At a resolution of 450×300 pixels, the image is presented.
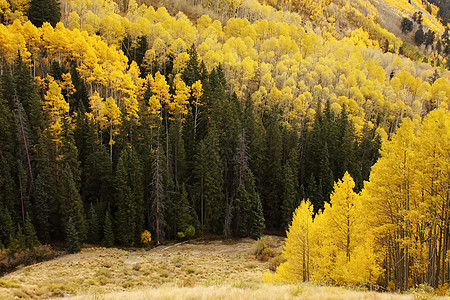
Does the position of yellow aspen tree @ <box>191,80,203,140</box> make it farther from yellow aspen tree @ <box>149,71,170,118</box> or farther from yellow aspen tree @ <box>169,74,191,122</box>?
yellow aspen tree @ <box>149,71,170,118</box>

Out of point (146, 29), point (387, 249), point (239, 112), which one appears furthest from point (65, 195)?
point (146, 29)

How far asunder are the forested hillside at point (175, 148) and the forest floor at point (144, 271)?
4580 millimetres

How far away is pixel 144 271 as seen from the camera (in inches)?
1188

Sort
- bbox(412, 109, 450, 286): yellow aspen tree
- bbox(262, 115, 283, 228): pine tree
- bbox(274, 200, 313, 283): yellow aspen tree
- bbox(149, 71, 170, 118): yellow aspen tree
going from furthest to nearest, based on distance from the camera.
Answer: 1. bbox(149, 71, 170, 118): yellow aspen tree
2. bbox(262, 115, 283, 228): pine tree
3. bbox(274, 200, 313, 283): yellow aspen tree
4. bbox(412, 109, 450, 286): yellow aspen tree

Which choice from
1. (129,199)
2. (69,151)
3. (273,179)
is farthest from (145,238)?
(273,179)

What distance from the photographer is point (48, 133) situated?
4453 cm

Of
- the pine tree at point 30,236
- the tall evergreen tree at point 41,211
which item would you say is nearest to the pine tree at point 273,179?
the tall evergreen tree at point 41,211

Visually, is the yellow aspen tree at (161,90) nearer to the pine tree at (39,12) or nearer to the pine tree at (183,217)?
the pine tree at (183,217)

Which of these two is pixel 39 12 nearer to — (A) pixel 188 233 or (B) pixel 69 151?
(B) pixel 69 151

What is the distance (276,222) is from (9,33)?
57907mm

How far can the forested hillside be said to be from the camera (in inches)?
838

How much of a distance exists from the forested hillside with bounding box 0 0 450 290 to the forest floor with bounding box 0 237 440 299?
4.58m

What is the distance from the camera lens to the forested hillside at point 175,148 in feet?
69.9

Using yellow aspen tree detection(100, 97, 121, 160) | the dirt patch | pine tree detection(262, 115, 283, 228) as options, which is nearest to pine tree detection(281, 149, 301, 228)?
pine tree detection(262, 115, 283, 228)
